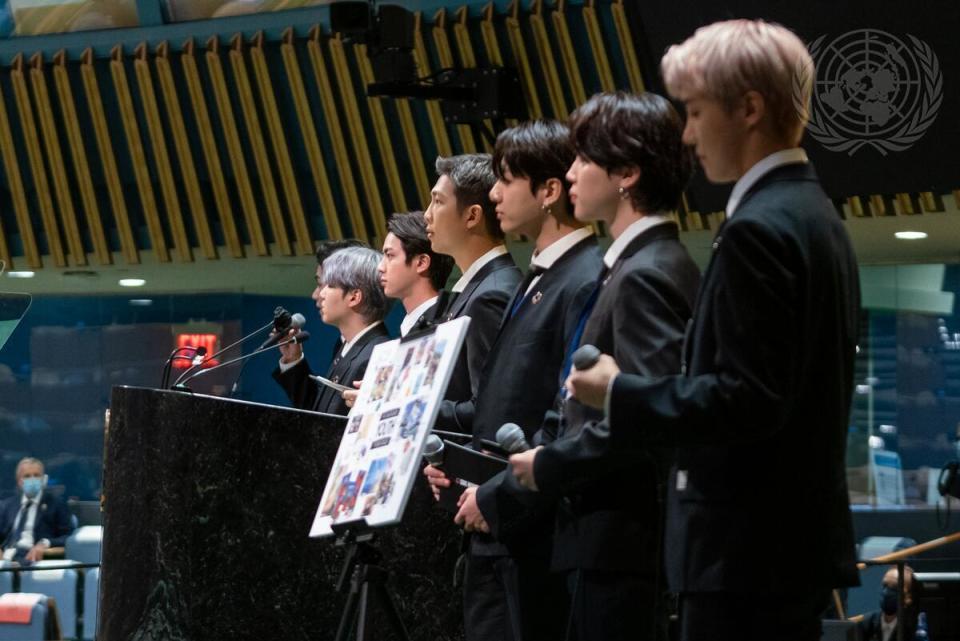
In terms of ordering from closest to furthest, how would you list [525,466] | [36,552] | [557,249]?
[525,466] < [557,249] < [36,552]

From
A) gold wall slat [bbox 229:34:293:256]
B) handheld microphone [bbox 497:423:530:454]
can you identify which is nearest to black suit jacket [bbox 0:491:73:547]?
gold wall slat [bbox 229:34:293:256]

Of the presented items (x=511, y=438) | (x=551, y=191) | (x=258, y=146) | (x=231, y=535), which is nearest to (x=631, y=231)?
(x=511, y=438)

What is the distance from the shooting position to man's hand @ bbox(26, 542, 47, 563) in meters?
7.12

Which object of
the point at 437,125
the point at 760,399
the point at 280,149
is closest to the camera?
the point at 760,399

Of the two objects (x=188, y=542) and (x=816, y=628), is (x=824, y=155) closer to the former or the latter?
(x=188, y=542)

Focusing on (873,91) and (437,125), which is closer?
(873,91)

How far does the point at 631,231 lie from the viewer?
8.66 ft

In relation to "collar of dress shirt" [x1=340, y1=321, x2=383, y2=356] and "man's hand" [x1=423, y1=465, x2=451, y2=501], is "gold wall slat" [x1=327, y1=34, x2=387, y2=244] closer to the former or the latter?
"collar of dress shirt" [x1=340, y1=321, x2=383, y2=356]

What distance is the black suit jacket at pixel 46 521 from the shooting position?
827cm

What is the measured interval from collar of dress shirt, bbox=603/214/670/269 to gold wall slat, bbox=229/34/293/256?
18.8 feet

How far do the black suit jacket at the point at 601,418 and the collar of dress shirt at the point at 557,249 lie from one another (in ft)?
1.44

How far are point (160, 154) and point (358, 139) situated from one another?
1.22 metres

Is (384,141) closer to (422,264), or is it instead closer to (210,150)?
(210,150)

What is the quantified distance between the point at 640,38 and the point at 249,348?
4.23 m
